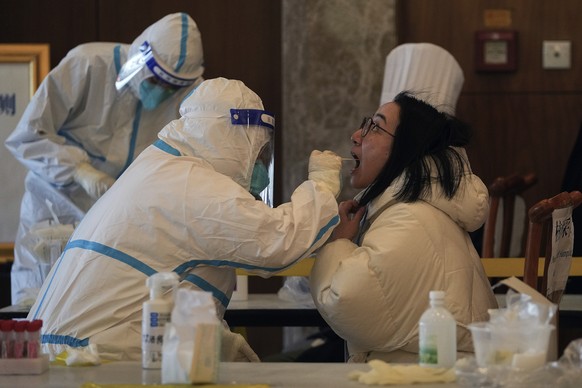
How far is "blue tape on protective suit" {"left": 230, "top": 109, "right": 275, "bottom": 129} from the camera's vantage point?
2359 mm

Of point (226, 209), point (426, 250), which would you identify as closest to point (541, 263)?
point (426, 250)

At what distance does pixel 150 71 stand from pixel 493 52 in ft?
5.99

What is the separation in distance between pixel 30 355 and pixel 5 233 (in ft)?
9.76

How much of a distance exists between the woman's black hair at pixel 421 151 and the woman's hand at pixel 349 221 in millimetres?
28

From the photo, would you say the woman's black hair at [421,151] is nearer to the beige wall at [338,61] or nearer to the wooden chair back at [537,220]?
the wooden chair back at [537,220]

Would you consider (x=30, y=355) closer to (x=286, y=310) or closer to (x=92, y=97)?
(x=286, y=310)

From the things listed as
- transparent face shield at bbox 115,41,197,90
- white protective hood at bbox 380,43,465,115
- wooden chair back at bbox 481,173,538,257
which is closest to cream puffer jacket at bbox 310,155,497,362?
wooden chair back at bbox 481,173,538,257

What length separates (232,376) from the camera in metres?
1.82

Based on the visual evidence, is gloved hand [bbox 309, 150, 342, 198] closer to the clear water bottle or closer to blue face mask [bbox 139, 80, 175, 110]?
the clear water bottle

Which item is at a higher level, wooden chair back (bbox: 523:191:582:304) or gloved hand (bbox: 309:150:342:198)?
gloved hand (bbox: 309:150:342:198)

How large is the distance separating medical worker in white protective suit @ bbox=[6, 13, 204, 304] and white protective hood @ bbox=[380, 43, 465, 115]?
2.81ft

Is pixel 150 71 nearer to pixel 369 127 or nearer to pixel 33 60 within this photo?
pixel 33 60

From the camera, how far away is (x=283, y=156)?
4.88m

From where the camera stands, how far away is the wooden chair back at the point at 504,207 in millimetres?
3873
